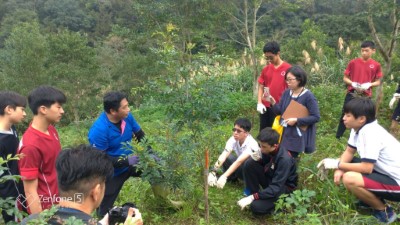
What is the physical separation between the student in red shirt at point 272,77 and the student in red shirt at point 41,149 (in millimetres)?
2456

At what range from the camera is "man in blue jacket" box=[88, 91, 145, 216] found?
123 inches

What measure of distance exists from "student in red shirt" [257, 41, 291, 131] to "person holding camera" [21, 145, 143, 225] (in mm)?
2838

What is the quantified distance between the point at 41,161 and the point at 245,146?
2.31 metres

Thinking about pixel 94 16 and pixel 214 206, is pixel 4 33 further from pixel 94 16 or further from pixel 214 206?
pixel 214 206

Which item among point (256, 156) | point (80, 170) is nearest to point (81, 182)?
point (80, 170)

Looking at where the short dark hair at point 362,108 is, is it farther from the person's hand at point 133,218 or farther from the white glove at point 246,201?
the person's hand at point 133,218

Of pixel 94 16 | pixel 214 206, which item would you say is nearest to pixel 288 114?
pixel 214 206

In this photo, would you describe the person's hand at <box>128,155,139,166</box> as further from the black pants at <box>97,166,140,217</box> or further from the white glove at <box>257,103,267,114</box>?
the white glove at <box>257,103,267,114</box>

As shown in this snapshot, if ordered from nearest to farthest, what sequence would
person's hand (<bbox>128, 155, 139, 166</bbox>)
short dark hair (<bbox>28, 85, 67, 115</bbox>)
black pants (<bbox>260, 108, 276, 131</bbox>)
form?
1. short dark hair (<bbox>28, 85, 67, 115</bbox>)
2. person's hand (<bbox>128, 155, 139, 166</bbox>)
3. black pants (<bbox>260, 108, 276, 131</bbox>)

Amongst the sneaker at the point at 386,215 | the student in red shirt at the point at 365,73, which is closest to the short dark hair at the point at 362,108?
the sneaker at the point at 386,215

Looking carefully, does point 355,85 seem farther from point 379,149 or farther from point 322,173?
point 379,149

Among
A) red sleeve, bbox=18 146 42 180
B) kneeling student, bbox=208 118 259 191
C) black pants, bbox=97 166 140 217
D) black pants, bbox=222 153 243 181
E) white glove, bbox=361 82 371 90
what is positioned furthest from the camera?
white glove, bbox=361 82 371 90

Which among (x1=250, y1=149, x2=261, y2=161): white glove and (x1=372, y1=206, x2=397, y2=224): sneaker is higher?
(x1=250, y1=149, x2=261, y2=161): white glove

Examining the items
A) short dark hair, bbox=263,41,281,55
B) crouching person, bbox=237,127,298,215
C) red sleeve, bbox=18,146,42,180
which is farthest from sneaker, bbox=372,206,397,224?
red sleeve, bbox=18,146,42,180
